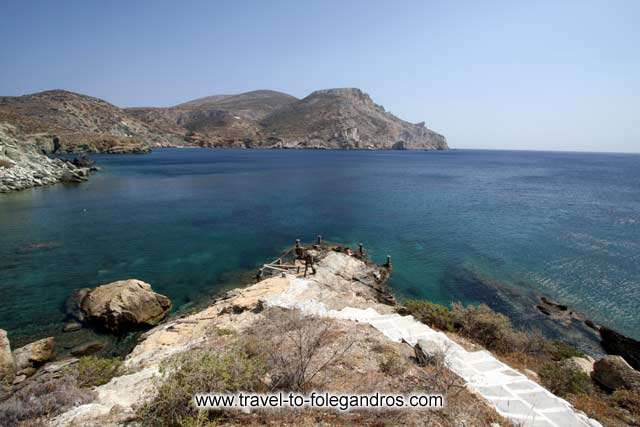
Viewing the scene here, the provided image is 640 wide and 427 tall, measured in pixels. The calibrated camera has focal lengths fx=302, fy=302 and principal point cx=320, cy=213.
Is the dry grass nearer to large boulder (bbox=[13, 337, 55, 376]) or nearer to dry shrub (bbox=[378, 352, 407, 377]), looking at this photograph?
dry shrub (bbox=[378, 352, 407, 377])

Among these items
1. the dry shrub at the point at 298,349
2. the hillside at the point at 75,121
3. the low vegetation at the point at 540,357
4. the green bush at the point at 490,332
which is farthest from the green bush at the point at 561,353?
the hillside at the point at 75,121

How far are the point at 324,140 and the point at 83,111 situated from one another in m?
124

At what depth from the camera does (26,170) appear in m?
50.6

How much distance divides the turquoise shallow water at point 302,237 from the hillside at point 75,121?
2864 inches

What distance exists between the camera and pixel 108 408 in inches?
262

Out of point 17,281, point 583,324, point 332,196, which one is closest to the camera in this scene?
point 583,324

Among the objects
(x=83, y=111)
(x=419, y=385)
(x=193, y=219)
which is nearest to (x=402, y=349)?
(x=419, y=385)

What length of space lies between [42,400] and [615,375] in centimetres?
1665

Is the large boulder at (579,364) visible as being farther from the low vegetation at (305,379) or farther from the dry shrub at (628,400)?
the low vegetation at (305,379)

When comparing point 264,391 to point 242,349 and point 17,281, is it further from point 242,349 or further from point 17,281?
point 17,281

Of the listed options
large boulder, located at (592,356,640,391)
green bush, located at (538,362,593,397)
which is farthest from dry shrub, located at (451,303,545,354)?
large boulder, located at (592,356,640,391)

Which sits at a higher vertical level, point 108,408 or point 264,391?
point 264,391

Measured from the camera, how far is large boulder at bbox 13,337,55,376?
479 inches

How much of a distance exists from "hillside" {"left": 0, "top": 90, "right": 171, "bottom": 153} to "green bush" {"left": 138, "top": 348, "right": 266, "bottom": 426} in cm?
12461
